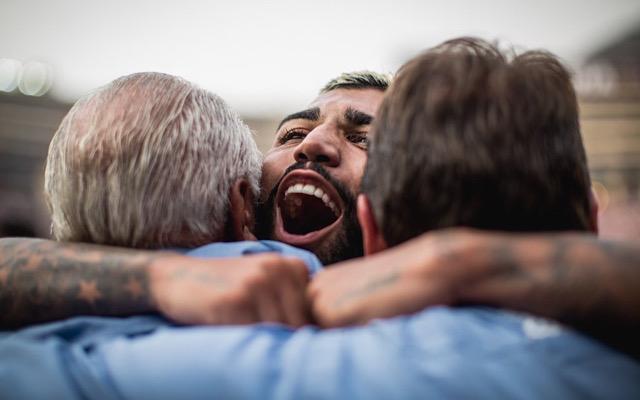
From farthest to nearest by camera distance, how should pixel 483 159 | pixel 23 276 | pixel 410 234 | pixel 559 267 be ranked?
pixel 23 276
pixel 410 234
pixel 483 159
pixel 559 267

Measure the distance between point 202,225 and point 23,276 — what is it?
0.47 m

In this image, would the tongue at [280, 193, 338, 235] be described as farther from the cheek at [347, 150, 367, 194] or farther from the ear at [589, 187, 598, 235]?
the ear at [589, 187, 598, 235]

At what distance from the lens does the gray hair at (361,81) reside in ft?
8.70

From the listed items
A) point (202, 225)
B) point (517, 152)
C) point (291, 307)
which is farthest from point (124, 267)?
point (517, 152)

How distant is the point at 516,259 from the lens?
991 mm

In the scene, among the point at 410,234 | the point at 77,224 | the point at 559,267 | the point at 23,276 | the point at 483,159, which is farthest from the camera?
the point at 77,224

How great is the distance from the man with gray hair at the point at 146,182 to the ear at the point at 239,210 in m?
0.04

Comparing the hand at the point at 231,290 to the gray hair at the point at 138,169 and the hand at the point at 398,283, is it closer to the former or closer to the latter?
the hand at the point at 398,283

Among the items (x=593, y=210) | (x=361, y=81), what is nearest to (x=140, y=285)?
(x=593, y=210)

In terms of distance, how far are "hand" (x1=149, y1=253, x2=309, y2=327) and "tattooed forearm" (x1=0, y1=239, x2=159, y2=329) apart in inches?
2.4

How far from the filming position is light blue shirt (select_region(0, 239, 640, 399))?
960 mm

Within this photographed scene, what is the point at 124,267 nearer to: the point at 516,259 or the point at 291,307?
the point at 291,307

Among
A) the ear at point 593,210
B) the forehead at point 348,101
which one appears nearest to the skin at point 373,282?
the ear at point 593,210

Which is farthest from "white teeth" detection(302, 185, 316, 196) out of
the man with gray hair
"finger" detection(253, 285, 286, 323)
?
"finger" detection(253, 285, 286, 323)
